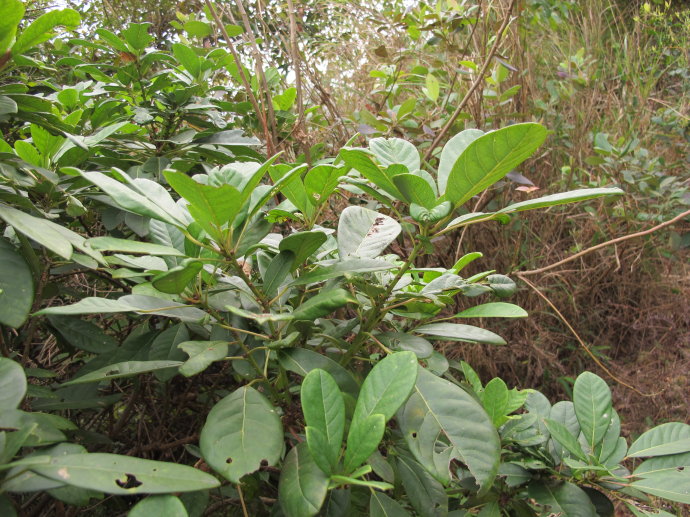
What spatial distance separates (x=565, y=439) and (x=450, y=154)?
46 centimetres

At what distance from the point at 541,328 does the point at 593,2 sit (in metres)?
2.49

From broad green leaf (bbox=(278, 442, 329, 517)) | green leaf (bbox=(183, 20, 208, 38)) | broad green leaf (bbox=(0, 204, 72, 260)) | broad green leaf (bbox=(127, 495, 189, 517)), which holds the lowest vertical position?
broad green leaf (bbox=(278, 442, 329, 517))

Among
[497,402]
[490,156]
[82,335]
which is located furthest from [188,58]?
[497,402]

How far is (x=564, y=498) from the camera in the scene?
71cm

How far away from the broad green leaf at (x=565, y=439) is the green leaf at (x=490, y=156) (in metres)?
0.39

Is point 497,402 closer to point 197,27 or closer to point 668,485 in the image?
point 668,485

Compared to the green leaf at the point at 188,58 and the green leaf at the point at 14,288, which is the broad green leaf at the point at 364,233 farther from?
the green leaf at the point at 188,58

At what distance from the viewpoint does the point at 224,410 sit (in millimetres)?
589

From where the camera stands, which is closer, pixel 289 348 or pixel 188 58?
pixel 289 348

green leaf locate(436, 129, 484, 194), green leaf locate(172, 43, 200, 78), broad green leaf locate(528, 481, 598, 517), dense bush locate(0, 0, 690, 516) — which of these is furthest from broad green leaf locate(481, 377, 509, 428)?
green leaf locate(172, 43, 200, 78)

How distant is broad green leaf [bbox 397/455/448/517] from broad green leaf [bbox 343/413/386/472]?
202 mm

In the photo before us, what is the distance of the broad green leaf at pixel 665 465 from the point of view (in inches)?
28.5

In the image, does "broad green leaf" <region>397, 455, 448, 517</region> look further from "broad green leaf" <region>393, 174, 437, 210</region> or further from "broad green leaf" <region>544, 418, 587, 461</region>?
"broad green leaf" <region>393, 174, 437, 210</region>

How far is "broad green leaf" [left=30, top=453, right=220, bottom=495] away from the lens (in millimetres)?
423
